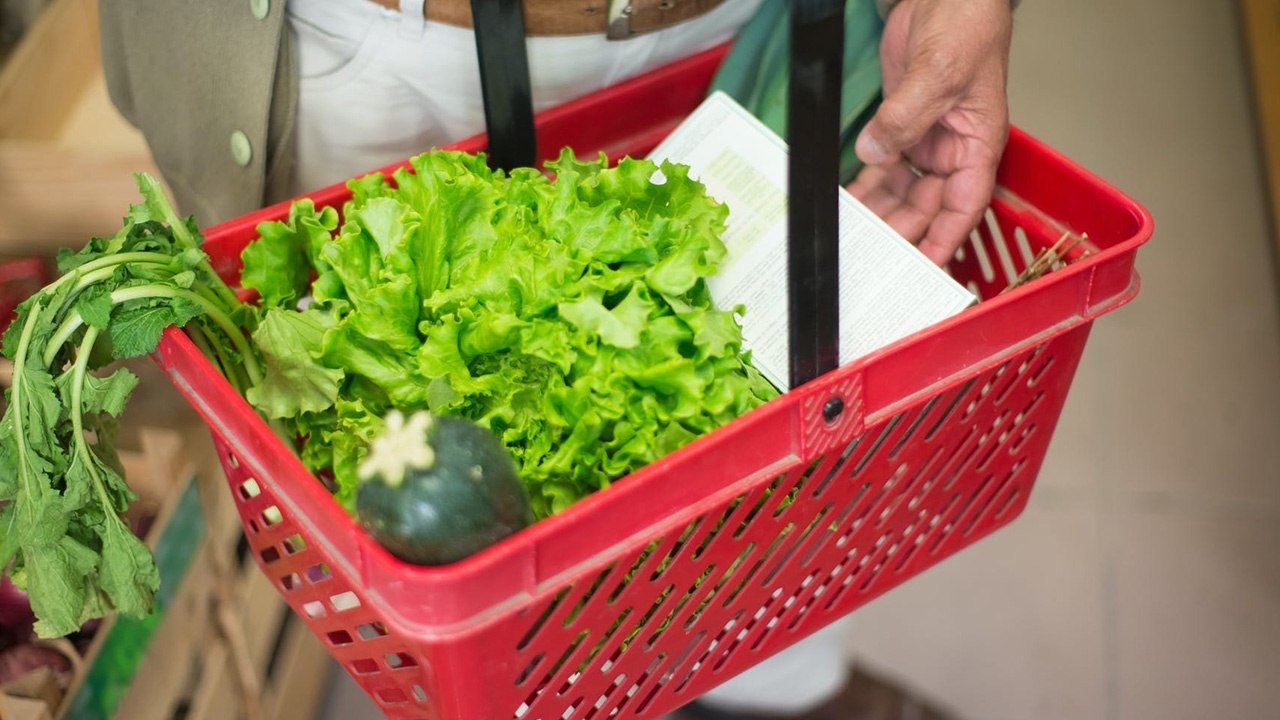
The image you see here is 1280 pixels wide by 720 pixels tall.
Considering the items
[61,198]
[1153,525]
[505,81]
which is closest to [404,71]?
[505,81]

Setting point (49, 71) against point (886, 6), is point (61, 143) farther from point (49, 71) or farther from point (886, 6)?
point (886, 6)

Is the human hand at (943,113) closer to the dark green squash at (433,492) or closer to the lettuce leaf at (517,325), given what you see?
the lettuce leaf at (517,325)

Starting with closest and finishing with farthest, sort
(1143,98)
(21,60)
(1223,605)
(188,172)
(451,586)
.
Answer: (451,586), (188,172), (21,60), (1223,605), (1143,98)

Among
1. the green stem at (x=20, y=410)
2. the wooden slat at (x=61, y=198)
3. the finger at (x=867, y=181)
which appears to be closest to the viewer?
the green stem at (x=20, y=410)

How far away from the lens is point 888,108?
1011mm

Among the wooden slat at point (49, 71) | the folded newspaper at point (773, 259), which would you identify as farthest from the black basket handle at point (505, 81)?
the wooden slat at point (49, 71)

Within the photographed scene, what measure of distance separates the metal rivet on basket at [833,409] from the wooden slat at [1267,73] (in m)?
2.01

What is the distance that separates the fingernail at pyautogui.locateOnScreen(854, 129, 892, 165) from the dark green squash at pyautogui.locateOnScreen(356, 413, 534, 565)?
468 mm

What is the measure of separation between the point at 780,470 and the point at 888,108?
1.21 ft

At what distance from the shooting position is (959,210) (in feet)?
3.52

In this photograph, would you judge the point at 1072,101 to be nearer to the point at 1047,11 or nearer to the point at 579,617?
the point at 1047,11

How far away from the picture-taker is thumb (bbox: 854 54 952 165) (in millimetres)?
1012

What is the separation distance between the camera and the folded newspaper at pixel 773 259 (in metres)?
0.95

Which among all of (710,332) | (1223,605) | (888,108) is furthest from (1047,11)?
(710,332)
